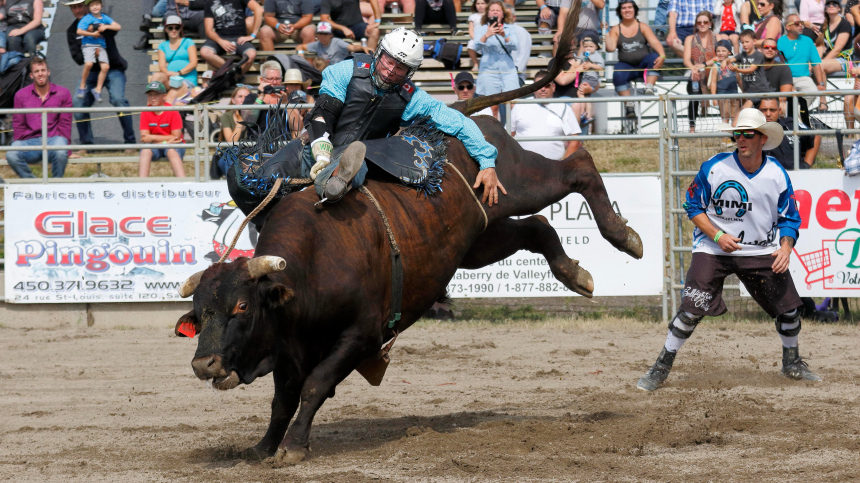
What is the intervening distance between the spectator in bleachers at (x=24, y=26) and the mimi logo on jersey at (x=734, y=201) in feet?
34.7

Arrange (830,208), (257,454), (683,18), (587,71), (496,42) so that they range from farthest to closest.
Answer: (683,18) < (496,42) < (587,71) < (830,208) < (257,454)

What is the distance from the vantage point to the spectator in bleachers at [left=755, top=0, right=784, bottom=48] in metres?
12.2

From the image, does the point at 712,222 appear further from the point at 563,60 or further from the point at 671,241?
the point at 671,241

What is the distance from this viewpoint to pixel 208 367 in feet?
12.9

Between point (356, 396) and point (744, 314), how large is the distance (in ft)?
15.7

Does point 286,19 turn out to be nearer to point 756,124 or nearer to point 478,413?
point 756,124

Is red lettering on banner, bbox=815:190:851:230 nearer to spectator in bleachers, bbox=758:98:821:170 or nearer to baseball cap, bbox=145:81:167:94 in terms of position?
spectator in bleachers, bbox=758:98:821:170

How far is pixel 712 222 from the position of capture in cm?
654

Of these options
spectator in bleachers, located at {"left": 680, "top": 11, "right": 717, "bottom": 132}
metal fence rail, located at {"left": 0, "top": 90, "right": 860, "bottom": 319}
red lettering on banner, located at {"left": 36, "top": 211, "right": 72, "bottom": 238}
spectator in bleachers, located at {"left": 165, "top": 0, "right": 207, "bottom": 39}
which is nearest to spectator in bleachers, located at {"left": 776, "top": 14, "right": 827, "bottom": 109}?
spectator in bleachers, located at {"left": 680, "top": 11, "right": 717, "bottom": 132}

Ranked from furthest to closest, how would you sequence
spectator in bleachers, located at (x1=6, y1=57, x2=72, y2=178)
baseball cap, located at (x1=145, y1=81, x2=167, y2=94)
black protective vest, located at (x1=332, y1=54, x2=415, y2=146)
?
baseball cap, located at (x1=145, y1=81, x2=167, y2=94), spectator in bleachers, located at (x1=6, y1=57, x2=72, y2=178), black protective vest, located at (x1=332, y1=54, x2=415, y2=146)

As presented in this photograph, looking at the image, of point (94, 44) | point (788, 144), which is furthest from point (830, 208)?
point (94, 44)

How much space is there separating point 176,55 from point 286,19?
1.78m

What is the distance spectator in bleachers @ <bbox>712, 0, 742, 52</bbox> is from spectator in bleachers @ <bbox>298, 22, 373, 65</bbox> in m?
4.83

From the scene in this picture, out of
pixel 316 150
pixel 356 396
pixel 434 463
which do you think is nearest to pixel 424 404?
pixel 356 396
